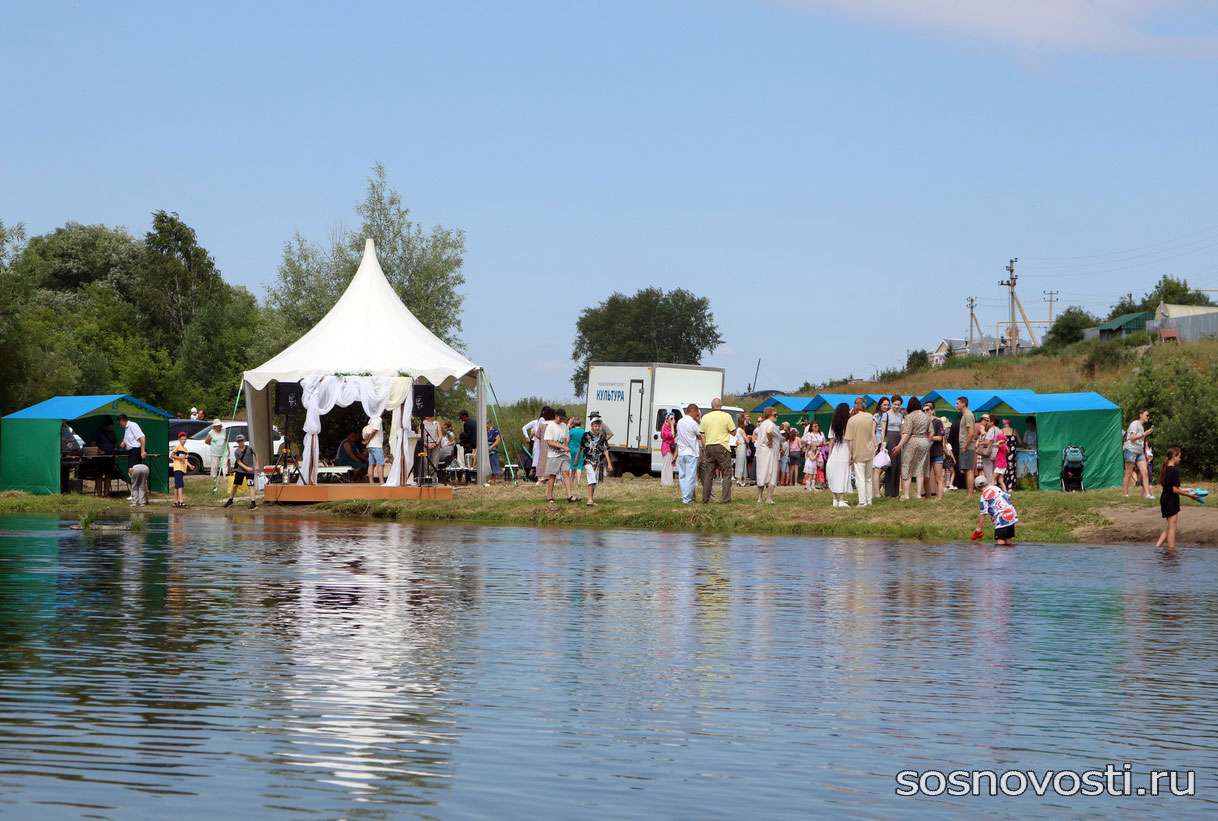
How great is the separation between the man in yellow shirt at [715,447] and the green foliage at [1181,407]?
1436 cm

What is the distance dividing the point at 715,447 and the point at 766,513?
2.04 meters

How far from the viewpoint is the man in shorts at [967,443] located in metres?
28.0

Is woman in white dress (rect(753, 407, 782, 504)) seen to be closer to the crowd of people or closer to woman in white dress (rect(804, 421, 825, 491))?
the crowd of people

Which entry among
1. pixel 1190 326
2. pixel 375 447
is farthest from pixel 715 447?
pixel 1190 326

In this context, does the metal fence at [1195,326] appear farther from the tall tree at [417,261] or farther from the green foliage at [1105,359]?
the tall tree at [417,261]

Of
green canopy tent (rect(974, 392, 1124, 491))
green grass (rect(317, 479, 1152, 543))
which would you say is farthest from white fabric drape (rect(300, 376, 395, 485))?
green canopy tent (rect(974, 392, 1124, 491))

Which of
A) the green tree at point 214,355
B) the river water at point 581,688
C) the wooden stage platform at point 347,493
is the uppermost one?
the green tree at point 214,355

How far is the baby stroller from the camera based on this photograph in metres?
33.5

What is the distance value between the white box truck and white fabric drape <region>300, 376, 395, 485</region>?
9.68 meters

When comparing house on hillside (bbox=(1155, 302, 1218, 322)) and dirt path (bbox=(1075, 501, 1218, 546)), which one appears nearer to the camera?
dirt path (bbox=(1075, 501, 1218, 546))

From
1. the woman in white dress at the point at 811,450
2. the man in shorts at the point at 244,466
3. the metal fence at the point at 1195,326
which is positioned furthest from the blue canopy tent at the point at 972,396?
A: the metal fence at the point at 1195,326

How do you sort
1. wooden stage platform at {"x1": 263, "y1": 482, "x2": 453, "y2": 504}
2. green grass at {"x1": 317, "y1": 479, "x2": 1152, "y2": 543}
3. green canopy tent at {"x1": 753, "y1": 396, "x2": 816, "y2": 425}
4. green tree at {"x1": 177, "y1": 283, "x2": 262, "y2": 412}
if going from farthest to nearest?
green tree at {"x1": 177, "y1": 283, "x2": 262, "y2": 412} < green canopy tent at {"x1": 753, "y1": 396, "x2": 816, "y2": 425} < wooden stage platform at {"x1": 263, "y1": 482, "x2": 453, "y2": 504} < green grass at {"x1": 317, "y1": 479, "x2": 1152, "y2": 543}

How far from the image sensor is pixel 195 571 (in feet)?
55.4

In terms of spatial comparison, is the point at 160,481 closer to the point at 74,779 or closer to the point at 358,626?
the point at 358,626
